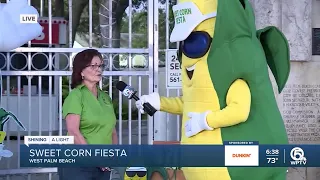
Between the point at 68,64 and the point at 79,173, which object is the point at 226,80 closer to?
the point at 79,173

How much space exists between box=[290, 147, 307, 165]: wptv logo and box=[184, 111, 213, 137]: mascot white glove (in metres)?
0.55

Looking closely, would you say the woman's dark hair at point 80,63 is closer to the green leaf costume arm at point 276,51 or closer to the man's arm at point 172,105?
the man's arm at point 172,105

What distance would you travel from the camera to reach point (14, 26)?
4004mm

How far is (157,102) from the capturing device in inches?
157

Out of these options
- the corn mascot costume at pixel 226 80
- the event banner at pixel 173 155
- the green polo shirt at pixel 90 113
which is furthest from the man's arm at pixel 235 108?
the green polo shirt at pixel 90 113

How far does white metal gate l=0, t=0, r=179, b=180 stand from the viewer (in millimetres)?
5219

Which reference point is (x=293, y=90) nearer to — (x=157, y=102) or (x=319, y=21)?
(x=319, y=21)

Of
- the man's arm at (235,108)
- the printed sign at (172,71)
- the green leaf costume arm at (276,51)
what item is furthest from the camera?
the printed sign at (172,71)

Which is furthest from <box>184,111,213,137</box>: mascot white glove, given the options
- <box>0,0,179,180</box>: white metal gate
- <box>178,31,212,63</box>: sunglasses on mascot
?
<box>0,0,179,180</box>: white metal gate

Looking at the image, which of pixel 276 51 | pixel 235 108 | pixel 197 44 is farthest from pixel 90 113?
pixel 276 51

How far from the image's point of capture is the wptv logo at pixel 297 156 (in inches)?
144

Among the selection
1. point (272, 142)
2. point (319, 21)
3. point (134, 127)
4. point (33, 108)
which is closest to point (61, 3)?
point (33, 108)

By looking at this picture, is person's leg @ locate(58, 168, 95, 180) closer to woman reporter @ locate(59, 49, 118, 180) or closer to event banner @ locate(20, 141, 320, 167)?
woman reporter @ locate(59, 49, 118, 180)

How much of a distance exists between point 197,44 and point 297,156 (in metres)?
0.95
